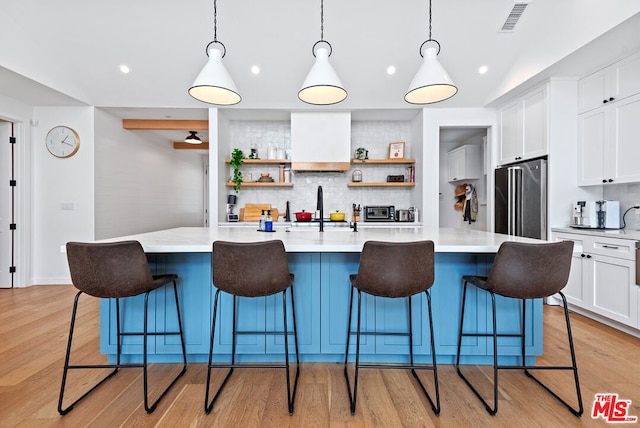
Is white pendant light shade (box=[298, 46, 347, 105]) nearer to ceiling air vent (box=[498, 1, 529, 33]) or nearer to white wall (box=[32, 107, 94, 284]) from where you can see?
ceiling air vent (box=[498, 1, 529, 33])

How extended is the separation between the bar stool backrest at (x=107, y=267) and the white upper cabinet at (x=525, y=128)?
4203 millimetres

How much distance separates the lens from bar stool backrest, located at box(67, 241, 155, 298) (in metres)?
1.70

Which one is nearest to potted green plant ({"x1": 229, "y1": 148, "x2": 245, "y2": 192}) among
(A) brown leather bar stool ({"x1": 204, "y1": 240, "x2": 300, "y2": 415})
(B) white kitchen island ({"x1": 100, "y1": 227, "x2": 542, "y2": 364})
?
(B) white kitchen island ({"x1": 100, "y1": 227, "x2": 542, "y2": 364})

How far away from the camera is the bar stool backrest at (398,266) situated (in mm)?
1678

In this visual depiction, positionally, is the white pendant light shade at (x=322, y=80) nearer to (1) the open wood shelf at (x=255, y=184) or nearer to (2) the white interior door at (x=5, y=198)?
(1) the open wood shelf at (x=255, y=184)

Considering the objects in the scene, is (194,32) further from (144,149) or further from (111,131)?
(144,149)

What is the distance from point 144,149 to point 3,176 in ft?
6.62

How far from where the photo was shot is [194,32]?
3.70 meters

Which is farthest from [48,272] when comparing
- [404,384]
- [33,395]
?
[404,384]

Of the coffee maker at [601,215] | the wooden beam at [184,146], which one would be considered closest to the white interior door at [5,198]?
the wooden beam at [184,146]

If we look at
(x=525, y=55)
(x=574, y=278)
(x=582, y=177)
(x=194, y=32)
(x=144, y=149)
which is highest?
(x=194, y=32)

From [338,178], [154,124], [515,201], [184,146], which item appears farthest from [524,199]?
[184,146]

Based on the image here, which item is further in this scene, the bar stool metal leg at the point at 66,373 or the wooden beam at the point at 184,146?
the wooden beam at the point at 184,146

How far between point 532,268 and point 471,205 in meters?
4.49
